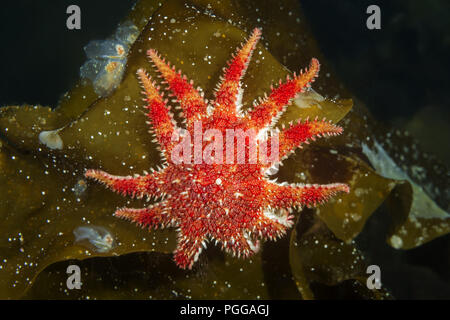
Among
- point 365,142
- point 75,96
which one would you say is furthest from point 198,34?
point 365,142

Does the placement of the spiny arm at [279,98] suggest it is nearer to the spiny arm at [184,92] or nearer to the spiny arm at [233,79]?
the spiny arm at [233,79]

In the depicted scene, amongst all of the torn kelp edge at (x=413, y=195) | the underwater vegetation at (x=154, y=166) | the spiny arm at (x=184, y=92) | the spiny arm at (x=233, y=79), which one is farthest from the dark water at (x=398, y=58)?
the spiny arm at (x=184, y=92)

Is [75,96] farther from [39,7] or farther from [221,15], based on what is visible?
[39,7]

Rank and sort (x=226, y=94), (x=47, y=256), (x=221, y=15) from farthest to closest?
(x=221, y=15) → (x=47, y=256) → (x=226, y=94)

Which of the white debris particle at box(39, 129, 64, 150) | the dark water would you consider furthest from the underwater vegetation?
the dark water

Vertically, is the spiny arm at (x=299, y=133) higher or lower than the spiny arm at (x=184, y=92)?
lower

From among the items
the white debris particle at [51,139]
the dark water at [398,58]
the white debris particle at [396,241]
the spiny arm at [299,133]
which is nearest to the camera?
the spiny arm at [299,133]

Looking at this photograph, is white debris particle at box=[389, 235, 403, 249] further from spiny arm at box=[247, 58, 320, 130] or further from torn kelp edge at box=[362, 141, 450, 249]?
spiny arm at box=[247, 58, 320, 130]
